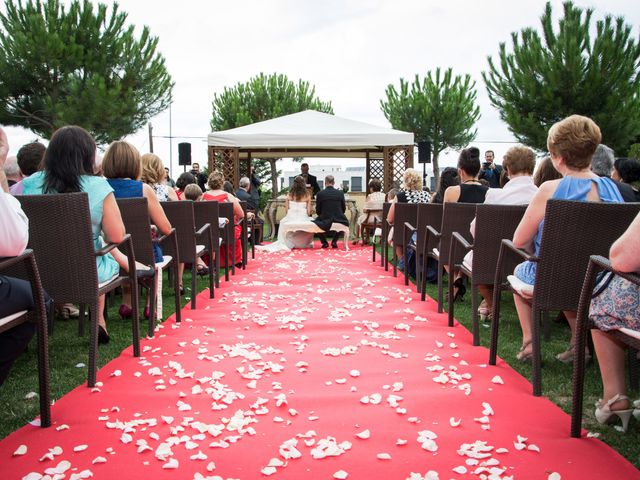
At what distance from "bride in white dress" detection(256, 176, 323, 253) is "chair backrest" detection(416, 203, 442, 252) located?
5202 millimetres

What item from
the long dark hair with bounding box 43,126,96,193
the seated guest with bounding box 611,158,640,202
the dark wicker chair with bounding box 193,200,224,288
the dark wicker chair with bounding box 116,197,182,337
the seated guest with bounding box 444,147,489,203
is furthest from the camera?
the dark wicker chair with bounding box 193,200,224,288

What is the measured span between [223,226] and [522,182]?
3.67 m

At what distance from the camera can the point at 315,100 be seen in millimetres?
32031

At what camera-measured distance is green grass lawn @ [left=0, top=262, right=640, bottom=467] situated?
8.42 ft

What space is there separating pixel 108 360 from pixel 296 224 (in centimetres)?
755

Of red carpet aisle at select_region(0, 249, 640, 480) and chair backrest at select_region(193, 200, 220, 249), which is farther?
chair backrest at select_region(193, 200, 220, 249)

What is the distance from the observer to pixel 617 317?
7.72 feet

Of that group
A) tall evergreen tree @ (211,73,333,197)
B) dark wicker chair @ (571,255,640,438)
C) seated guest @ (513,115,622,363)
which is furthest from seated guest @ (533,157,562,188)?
tall evergreen tree @ (211,73,333,197)

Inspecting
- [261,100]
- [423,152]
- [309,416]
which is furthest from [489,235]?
[261,100]

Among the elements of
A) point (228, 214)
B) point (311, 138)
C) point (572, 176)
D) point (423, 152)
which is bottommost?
point (228, 214)

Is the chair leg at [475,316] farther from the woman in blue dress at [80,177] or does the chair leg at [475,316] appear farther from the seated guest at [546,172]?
the woman in blue dress at [80,177]

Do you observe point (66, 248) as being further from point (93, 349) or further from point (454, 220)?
point (454, 220)

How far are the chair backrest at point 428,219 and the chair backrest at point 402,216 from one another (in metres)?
1.07

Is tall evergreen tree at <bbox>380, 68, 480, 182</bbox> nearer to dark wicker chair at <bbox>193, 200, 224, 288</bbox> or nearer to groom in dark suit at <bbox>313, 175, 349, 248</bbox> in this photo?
groom in dark suit at <bbox>313, 175, 349, 248</bbox>
